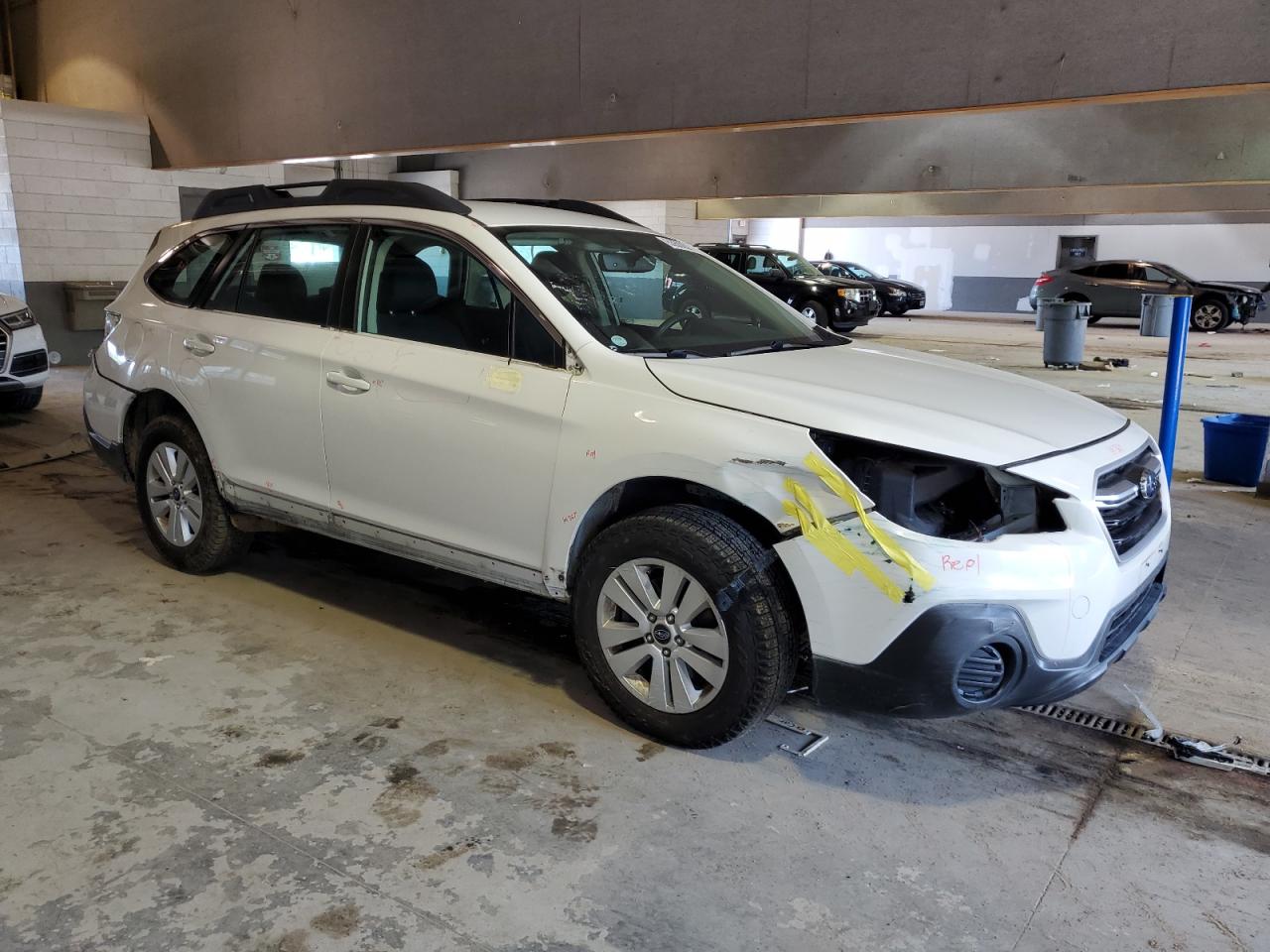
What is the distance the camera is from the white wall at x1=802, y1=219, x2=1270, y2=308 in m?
23.9

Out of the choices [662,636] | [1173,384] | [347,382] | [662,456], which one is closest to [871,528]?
[662,456]

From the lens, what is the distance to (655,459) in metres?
3.05

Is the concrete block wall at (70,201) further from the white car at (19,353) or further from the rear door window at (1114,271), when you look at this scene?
the rear door window at (1114,271)

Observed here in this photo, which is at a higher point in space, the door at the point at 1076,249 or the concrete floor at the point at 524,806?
the door at the point at 1076,249

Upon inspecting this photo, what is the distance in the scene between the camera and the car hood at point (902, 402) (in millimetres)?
2814

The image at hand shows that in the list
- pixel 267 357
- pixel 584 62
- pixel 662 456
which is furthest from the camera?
pixel 584 62

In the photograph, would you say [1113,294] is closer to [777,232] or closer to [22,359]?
[777,232]

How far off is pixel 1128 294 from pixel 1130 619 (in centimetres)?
1953

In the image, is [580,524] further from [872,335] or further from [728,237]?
[728,237]

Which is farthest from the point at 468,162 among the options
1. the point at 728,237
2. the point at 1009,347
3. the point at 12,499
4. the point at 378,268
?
the point at 378,268

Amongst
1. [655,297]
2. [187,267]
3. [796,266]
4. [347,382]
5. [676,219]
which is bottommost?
[347,382]

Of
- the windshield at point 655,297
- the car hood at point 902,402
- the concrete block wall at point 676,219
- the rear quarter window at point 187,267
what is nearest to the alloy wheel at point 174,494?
the rear quarter window at point 187,267

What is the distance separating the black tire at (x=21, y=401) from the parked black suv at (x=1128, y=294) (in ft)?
57.8

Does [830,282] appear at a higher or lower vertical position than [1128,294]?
higher
